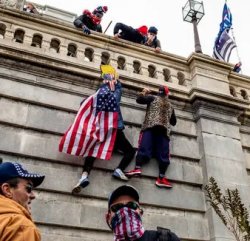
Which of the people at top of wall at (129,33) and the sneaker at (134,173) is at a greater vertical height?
the people at top of wall at (129,33)

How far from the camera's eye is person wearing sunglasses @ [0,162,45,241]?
10.3 ft

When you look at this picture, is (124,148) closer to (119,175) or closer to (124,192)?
(119,175)

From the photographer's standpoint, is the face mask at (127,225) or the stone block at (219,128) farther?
the stone block at (219,128)

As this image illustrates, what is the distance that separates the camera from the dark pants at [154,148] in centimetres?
861

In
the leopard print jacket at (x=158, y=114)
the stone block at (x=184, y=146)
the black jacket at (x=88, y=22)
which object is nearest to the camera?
the leopard print jacket at (x=158, y=114)

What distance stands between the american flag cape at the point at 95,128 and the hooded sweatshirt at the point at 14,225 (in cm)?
453

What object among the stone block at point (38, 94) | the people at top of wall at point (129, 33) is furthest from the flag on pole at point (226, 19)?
the stone block at point (38, 94)

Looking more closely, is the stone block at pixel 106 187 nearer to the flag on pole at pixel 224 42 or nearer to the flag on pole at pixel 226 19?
the flag on pole at pixel 224 42

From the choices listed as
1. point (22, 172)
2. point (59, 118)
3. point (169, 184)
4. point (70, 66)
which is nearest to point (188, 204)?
point (169, 184)

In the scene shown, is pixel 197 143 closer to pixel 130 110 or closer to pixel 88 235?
pixel 130 110

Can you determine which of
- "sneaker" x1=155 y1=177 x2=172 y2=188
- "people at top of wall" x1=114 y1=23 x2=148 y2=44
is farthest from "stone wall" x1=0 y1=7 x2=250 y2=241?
"people at top of wall" x1=114 y1=23 x2=148 y2=44

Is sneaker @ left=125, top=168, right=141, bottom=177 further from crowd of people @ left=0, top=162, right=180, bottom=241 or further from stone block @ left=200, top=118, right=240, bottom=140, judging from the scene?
crowd of people @ left=0, top=162, right=180, bottom=241

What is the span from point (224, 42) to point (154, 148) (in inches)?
202

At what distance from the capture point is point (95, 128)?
27.4 ft
